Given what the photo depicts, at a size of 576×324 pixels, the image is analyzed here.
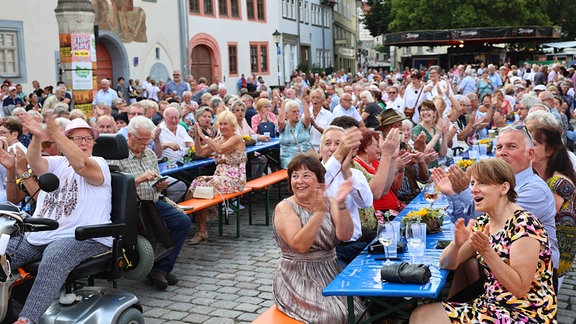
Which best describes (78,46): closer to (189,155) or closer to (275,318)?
(189,155)

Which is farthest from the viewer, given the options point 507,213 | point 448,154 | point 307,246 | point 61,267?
point 448,154

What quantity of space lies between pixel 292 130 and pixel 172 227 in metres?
3.80

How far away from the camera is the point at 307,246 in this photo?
431cm

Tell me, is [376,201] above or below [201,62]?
below

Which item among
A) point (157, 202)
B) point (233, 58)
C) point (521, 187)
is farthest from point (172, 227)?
point (233, 58)

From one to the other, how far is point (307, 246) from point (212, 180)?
14.1ft

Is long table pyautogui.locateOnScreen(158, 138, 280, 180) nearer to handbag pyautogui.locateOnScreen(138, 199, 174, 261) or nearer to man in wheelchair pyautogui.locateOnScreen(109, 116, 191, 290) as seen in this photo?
man in wheelchair pyautogui.locateOnScreen(109, 116, 191, 290)

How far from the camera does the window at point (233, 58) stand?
3481 cm

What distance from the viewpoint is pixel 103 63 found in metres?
25.3

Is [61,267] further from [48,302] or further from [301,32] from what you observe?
[301,32]

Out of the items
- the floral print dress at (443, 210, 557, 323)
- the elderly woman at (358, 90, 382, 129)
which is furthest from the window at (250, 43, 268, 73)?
the floral print dress at (443, 210, 557, 323)

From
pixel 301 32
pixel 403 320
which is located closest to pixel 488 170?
pixel 403 320

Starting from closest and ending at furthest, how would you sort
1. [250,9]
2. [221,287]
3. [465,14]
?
[221,287]
[250,9]
[465,14]

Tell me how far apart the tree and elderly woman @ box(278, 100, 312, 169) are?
48.8 meters
